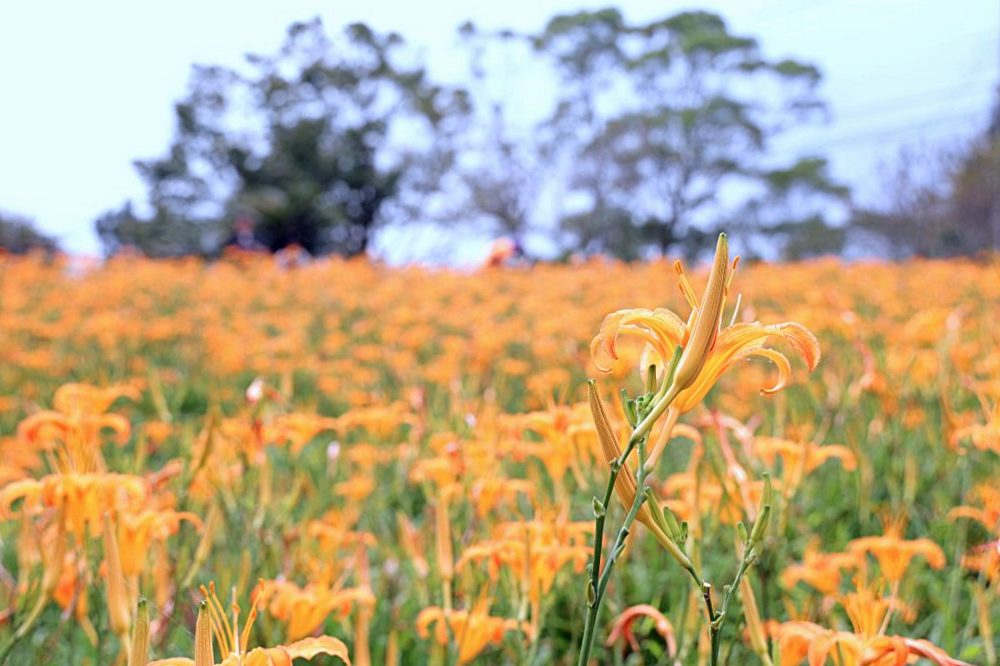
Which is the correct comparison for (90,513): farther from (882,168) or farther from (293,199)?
(882,168)

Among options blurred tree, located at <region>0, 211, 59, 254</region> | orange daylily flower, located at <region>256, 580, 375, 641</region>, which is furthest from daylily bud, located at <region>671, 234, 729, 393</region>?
blurred tree, located at <region>0, 211, 59, 254</region>

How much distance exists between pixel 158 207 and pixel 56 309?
8.80 ft

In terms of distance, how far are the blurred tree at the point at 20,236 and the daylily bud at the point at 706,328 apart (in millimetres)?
11639

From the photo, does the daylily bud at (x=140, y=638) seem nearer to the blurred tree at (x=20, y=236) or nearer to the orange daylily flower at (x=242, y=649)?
the orange daylily flower at (x=242, y=649)

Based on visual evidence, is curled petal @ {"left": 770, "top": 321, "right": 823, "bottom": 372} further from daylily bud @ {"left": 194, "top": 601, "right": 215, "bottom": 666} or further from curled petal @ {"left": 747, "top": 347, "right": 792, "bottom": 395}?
daylily bud @ {"left": 194, "top": 601, "right": 215, "bottom": 666}

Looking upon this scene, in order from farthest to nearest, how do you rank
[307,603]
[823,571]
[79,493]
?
1. [823,571]
2. [307,603]
3. [79,493]

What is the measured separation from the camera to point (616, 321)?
0.67 metres

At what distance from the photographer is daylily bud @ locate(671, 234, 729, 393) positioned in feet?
1.99

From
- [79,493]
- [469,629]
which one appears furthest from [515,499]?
[79,493]

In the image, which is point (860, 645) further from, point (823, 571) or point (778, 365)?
point (823, 571)

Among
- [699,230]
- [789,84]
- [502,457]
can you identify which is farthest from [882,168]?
[502,457]

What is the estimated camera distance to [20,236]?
12055mm

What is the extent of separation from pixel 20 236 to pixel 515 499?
41.0 ft

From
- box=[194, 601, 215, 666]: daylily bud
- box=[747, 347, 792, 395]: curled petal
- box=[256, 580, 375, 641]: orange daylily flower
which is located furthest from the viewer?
box=[256, 580, 375, 641]: orange daylily flower
